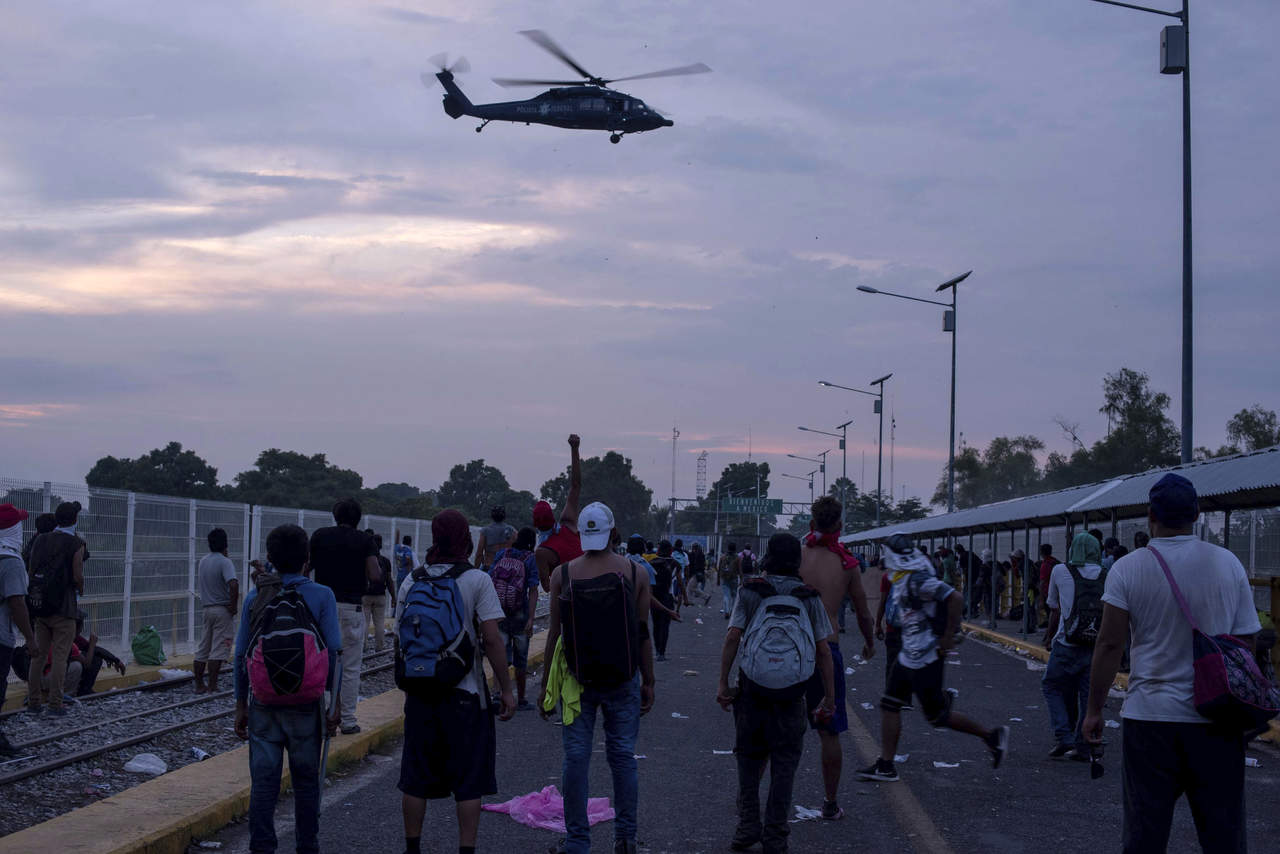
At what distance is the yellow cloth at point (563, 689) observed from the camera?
21.8 ft

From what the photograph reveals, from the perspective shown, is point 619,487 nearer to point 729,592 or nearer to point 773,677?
point 729,592

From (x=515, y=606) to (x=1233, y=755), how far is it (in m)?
8.37

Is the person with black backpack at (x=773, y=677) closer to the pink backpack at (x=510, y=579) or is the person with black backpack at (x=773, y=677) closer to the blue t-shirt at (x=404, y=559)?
the pink backpack at (x=510, y=579)

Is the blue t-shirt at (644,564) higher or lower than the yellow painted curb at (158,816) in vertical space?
higher

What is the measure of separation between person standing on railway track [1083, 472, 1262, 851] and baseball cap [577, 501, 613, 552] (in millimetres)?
2490

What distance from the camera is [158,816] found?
282 inches

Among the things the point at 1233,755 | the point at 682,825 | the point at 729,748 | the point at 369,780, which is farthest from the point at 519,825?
the point at 1233,755

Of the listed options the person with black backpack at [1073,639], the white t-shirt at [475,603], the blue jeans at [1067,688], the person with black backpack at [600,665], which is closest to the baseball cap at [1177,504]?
the person with black backpack at [600,665]

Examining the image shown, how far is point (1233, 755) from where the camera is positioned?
4.84 m

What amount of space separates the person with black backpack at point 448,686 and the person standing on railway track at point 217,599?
9.08 m

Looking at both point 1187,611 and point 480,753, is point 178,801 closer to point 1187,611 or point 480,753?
point 480,753

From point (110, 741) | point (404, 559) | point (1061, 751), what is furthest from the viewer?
point (404, 559)

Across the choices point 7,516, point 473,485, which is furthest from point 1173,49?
point 473,485

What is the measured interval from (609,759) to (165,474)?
7091 cm
